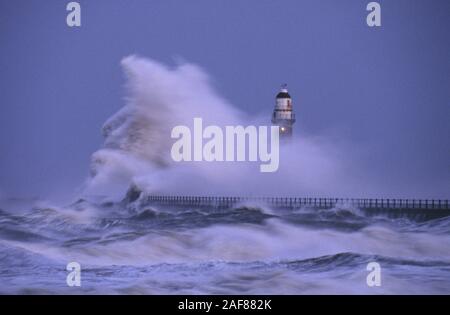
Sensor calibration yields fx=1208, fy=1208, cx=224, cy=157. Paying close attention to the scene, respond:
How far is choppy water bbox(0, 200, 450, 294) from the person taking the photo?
9.66 m

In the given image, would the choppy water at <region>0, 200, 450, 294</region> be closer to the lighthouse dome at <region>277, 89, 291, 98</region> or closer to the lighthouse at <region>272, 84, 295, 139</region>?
the lighthouse at <region>272, 84, 295, 139</region>

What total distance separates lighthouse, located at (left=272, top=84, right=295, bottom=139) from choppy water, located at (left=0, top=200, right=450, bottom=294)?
2.41 ft

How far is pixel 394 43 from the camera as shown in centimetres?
995

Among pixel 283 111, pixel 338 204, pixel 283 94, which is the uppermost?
pixel 283 94

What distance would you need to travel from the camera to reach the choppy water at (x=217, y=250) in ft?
31.7

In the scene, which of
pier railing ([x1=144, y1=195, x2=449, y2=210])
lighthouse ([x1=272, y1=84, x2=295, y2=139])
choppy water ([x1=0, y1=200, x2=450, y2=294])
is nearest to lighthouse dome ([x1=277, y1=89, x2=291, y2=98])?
lighthouse ([x1=272, y1=84, x2=295, y2=139])

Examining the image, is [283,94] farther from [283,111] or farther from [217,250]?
[217,250]

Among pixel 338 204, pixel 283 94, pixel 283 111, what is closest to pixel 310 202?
pixel 338 204

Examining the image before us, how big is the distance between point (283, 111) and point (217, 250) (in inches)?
49.8

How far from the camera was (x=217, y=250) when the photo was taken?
989 centimetres

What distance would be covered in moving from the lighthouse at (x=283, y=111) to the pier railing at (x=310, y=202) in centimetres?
56

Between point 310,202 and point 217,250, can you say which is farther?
point 310,202

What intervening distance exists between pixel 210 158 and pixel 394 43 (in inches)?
70.4

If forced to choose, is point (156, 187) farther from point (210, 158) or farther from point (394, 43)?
point (394, 43)
